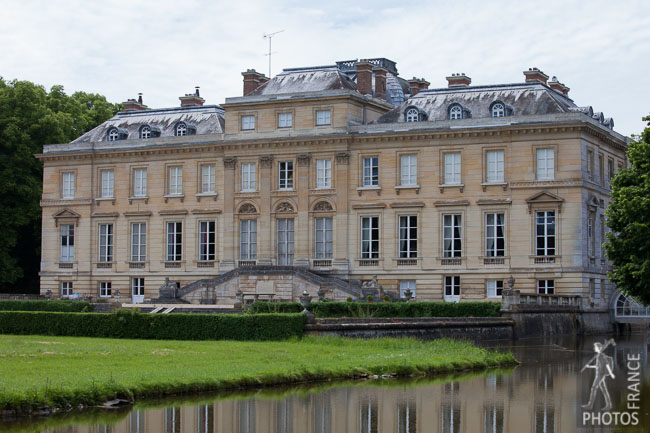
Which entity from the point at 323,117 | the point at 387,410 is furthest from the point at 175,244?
the point at 387,410

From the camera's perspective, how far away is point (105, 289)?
6825cm

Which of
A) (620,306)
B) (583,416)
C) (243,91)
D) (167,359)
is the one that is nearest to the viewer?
(583,416)

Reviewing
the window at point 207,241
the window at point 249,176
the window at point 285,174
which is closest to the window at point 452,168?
the window at point 285,174

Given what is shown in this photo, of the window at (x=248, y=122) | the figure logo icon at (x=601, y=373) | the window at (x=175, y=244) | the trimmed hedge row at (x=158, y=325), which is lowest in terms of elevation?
the figure logo icon at (x=601, y=373)

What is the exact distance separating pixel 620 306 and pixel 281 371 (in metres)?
35.8

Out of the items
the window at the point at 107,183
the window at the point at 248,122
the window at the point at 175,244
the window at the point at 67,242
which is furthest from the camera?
the window at the point at 67,242

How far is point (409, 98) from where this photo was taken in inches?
2506

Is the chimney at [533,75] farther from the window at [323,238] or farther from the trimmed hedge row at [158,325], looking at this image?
the trimmed hedge row at [158,325]

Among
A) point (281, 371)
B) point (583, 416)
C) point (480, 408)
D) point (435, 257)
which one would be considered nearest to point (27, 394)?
point (281, 371)

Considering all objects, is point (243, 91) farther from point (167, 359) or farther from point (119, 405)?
point (119, 405)

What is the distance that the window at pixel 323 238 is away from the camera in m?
63.0

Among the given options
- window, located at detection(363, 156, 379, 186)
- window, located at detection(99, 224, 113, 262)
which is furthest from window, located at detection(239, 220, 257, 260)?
window, located at detection(99, 224, 113, 262)

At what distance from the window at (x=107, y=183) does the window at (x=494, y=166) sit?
23.7 meters

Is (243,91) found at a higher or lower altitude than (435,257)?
higher
